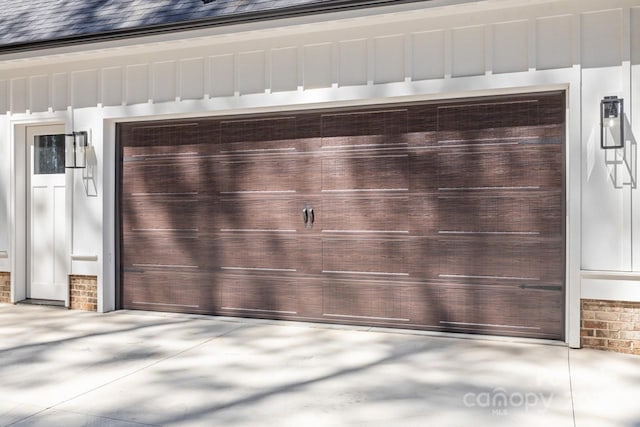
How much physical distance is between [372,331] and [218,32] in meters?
3.22

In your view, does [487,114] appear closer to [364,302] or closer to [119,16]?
[364,302]

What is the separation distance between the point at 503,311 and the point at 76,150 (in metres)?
4.84

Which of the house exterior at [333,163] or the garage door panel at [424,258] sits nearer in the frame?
the house exterior at [333,163]

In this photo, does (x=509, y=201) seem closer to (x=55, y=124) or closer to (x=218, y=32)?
(x=218, y=32)

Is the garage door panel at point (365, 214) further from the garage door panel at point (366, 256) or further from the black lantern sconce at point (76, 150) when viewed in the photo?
the black lantern sconce at point (76, 150)

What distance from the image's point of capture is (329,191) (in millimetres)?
5789

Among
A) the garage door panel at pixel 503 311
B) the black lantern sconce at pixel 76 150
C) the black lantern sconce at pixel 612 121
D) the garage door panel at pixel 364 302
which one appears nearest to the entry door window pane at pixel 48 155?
the black lantern sconce at pixel 76 150

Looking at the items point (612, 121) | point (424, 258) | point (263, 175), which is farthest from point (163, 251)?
point (612, 121)

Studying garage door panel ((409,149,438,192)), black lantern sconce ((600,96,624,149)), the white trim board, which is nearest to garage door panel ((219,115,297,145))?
garage door panel ((409,149,438,192))

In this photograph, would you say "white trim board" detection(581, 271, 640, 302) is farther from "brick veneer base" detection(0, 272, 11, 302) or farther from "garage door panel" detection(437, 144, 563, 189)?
"brick veneer base" detection(0, 272, 11, 302)

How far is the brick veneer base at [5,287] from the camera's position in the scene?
707 cm

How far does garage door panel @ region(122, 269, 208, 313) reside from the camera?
6.34 meters

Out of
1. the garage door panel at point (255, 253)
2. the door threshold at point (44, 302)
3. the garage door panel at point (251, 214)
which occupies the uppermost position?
the garage door panel at point (251, 214)

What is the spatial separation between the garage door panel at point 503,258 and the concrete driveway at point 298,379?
0.59m
